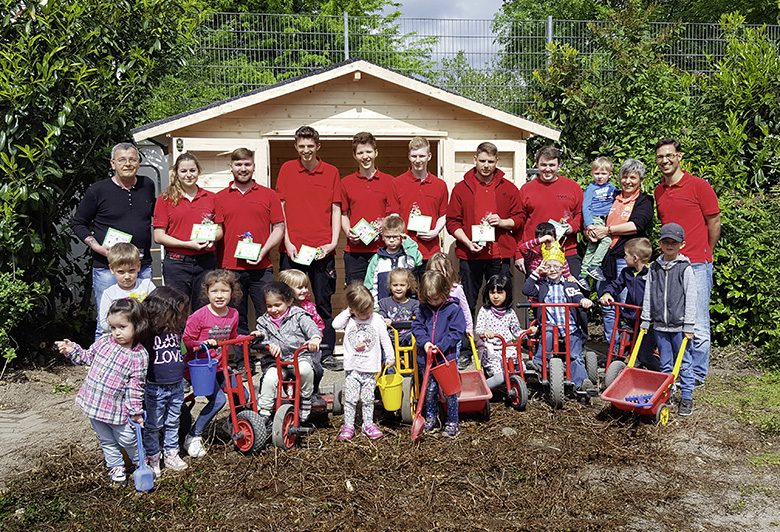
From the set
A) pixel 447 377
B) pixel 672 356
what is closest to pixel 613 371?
pixel 672 356

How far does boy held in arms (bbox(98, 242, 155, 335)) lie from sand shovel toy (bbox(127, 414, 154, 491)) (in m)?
1.03

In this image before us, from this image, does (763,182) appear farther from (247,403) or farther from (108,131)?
(108,131)

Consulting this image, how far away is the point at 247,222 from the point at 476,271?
2.21 metres

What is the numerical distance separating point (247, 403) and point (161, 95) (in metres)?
9.91

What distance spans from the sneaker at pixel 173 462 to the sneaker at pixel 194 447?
0.52 ft

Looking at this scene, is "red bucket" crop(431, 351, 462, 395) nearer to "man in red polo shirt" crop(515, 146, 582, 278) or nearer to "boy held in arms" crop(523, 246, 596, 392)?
"boy held in arms" crop(523, 246, 596, 392)

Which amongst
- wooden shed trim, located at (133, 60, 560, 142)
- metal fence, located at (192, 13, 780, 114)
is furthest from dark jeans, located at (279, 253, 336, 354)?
metal fence, located at (192, 13, 780, 114)

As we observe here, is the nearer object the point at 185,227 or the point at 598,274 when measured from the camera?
the point at 185,227

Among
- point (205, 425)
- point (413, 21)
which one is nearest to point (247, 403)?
point (205, 425)

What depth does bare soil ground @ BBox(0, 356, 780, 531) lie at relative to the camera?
4000 millimetres

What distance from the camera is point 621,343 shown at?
249 inches

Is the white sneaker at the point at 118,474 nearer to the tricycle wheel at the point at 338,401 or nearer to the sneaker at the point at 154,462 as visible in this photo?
the sneaker at the point at 154,462

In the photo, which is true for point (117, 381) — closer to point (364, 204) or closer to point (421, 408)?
point (421, 408)

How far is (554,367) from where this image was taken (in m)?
5.78
